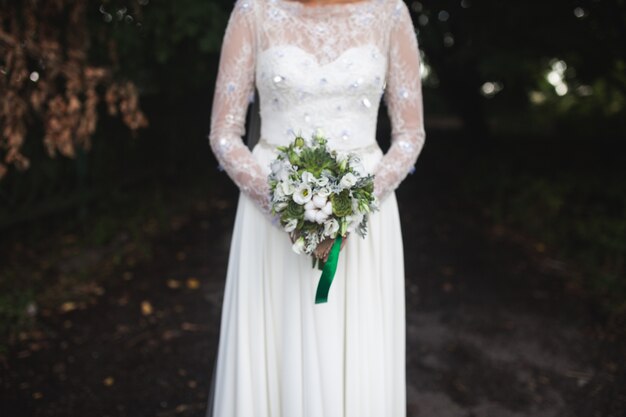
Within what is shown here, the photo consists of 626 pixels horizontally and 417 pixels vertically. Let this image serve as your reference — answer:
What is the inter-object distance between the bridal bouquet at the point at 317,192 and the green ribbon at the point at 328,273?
62 millimetres

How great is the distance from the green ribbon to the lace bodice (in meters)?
0.33

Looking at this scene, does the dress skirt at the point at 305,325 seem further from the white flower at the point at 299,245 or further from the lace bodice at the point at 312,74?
the white flower at the point at 299,245

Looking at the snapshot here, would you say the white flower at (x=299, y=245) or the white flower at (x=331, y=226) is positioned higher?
the white flower at (x=331, y=226)

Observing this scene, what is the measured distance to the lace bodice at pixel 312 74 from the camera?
224 cm

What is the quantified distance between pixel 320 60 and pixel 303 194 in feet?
1.89

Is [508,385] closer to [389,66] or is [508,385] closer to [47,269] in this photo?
[389,66]

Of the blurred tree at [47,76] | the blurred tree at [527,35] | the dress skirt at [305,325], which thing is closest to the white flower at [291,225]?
the dress skirt at [305,325]

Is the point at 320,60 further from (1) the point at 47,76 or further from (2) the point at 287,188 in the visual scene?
(1) the point at 47,76

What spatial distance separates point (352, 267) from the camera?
2387 mm

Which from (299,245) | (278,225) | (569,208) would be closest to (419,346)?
(278,225)

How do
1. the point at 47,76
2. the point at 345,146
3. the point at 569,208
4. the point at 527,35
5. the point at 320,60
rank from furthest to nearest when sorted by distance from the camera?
the point at 569,208, the point at 527,35, the point at 47,76, the point at 345,146, the point at 320,60

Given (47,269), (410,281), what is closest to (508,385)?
(410,281)

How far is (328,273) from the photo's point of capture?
2139 mm

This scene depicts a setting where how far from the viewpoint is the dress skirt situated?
7.62 ft
